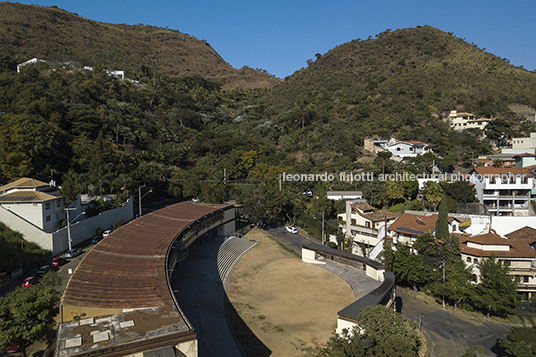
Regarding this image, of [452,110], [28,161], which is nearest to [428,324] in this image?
[28,161]

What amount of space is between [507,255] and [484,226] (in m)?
6.90

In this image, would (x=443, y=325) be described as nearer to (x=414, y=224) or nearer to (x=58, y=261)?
(x=414, y=224)

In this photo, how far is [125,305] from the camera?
571 inches

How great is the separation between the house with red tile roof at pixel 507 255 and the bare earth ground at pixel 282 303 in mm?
11478

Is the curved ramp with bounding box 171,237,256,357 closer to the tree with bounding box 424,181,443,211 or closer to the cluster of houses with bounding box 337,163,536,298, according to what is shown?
the cluster of houses with bounding box 337,163,536,298

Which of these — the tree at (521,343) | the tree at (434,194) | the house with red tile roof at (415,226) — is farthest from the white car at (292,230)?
the tree at (521,343)

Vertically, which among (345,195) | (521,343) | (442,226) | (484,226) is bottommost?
(521,343)

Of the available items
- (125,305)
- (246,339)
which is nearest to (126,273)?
(125,305)

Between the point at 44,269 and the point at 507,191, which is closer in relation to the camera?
the point at 44,269

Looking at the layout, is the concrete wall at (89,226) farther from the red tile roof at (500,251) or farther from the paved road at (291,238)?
the red tile roof at (500,251)

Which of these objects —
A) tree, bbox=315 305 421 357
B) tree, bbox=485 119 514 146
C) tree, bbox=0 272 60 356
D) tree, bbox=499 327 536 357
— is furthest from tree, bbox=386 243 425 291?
tree, bbox=485 119 514 146

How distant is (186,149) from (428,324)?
60.6m

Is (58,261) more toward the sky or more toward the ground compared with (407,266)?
more toward the sky

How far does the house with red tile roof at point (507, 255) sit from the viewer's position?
27.1 metres
